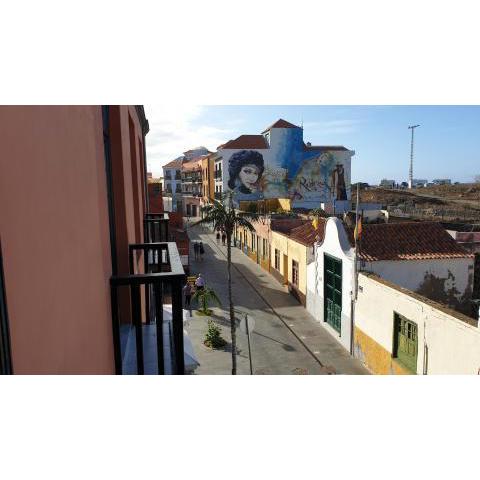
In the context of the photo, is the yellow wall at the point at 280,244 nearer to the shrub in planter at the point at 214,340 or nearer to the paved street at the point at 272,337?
the paved street at the point at 272,337

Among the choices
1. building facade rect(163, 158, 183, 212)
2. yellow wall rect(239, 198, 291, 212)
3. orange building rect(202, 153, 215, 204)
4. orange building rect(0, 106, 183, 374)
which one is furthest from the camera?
building facade rect(163, 158, 183, 212)

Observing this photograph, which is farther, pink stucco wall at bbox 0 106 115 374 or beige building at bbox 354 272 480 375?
beige building at bbox 354 272 480 375

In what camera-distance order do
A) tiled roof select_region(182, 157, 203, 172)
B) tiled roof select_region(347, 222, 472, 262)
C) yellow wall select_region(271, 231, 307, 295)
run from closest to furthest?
tiled roof select_region(347, 222, 472, 262)
yellow wall select_region(271, 231, 307, 295)
tiled roof select_region(182, 157, 203, 172)

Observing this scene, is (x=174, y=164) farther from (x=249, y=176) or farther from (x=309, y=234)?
(x=309, y=234)

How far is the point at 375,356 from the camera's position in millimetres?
11945

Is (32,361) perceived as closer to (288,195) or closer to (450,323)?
(450,323)

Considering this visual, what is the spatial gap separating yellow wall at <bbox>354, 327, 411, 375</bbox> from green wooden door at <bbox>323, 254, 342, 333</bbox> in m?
1.54

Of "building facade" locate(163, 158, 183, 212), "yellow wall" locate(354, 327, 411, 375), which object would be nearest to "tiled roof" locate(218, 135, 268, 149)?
"building facade" locate(163, 158, 183, 212)

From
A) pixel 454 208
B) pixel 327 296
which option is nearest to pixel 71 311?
pixel 327 296

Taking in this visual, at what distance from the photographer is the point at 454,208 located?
48.5 metres

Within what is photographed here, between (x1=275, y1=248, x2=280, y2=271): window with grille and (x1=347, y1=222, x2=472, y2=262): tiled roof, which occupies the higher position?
(x1=347, y1=222, x2=472, y2=262): tiled roof

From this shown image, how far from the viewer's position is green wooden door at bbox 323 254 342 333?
47.7 ft

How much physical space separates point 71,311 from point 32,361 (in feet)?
2.59

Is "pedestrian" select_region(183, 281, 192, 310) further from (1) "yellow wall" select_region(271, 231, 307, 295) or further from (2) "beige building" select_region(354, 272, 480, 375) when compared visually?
(2) "beige building" select_region(354, 272, 480, 375)
